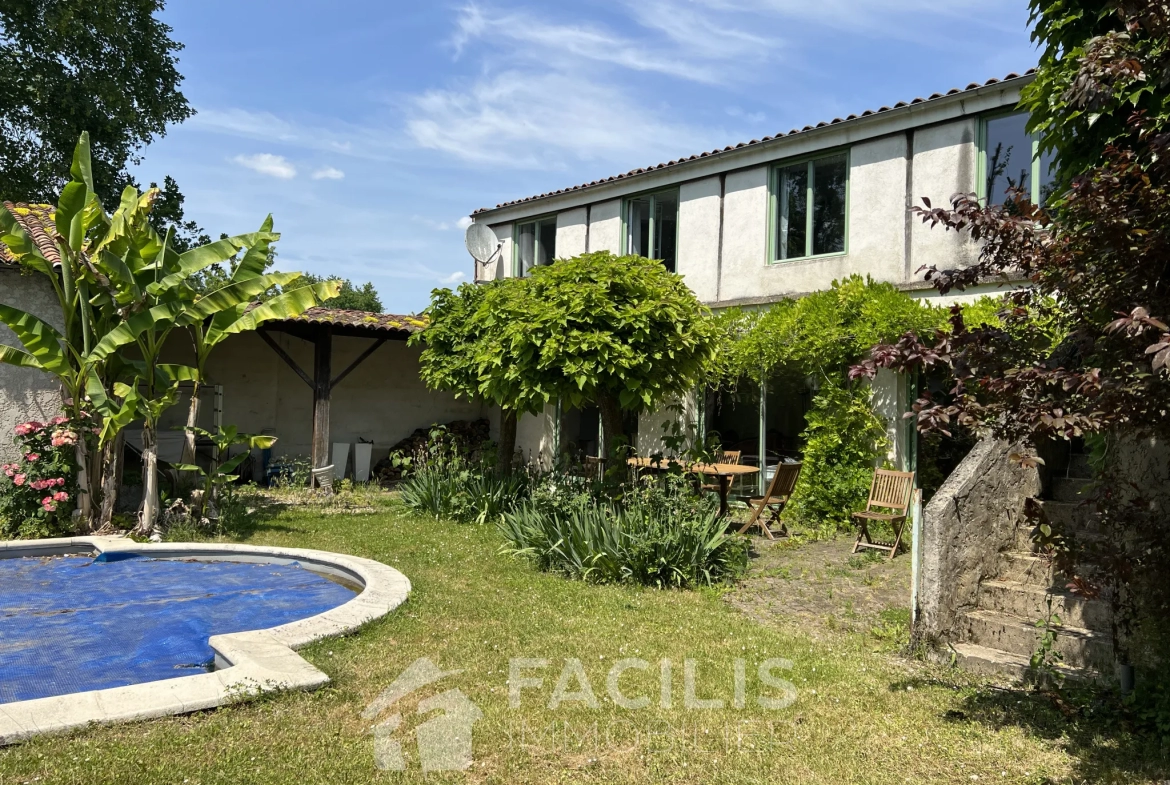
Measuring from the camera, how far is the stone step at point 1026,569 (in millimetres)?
6156

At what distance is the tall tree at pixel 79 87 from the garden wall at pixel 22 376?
1332cm

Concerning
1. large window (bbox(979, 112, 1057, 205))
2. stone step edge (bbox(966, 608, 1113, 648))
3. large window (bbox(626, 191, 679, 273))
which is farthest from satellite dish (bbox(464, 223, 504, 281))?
stone step edge (bbox(966, 608, 1113, 648))

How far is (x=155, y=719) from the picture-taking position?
14.4ft

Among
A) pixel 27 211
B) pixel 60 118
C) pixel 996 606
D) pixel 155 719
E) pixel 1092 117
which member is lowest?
pixel 155 719

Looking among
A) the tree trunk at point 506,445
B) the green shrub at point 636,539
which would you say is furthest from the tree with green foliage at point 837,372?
the tree trunk at point 506,445

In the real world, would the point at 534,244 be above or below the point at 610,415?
above

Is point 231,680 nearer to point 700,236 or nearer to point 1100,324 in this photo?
point 1100,324

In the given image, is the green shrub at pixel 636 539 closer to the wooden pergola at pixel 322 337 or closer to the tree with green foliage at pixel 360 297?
the wooden pergola at pixel 322 337

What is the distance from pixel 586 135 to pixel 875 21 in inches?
240

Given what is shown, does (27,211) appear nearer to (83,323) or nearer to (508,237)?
(83,323)

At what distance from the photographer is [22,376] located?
11.5 m

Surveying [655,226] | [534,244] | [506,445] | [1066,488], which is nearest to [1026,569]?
[1066,488]

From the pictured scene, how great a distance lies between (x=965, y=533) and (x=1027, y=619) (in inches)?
28.9

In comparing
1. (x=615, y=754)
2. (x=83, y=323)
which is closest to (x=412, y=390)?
(x=83, y=323)
